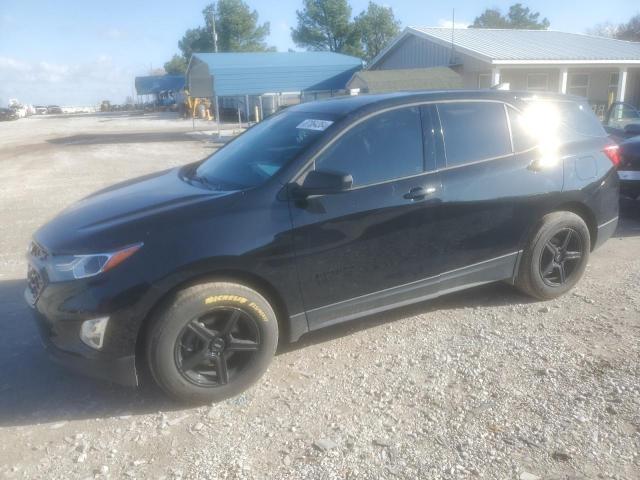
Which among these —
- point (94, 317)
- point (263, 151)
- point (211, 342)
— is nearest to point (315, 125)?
point (263, 151)

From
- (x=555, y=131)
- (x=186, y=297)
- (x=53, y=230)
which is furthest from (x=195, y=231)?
(x=555, y=131)

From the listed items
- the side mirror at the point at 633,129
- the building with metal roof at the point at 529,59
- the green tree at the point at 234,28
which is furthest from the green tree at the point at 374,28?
the side mirror at the point at 633,129

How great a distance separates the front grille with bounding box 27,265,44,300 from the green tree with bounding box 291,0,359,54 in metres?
59.1

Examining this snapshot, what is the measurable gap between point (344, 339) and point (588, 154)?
8.67 ft

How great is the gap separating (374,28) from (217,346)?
5954 cm

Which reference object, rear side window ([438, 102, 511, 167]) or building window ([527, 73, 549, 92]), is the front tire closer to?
rear side window ([438, 102, 511, 167])

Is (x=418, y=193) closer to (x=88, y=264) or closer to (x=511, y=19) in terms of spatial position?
(x=88, y=264)

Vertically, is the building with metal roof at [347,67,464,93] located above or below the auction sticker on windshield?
above

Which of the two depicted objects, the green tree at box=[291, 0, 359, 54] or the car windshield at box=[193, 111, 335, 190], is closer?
the car windshield at box=[193, 111, 335, 190]

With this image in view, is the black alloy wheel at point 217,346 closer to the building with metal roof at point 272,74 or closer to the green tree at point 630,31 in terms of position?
the building with metal roof at point 272,74

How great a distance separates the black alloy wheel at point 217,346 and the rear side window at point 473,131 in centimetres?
190

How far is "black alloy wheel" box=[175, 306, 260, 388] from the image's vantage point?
125 inches

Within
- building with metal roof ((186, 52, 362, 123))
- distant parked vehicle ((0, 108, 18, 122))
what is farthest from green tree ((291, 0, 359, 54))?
building with metal roof ((186, 52, 362, 123))

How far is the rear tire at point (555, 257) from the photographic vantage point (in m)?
4.38
